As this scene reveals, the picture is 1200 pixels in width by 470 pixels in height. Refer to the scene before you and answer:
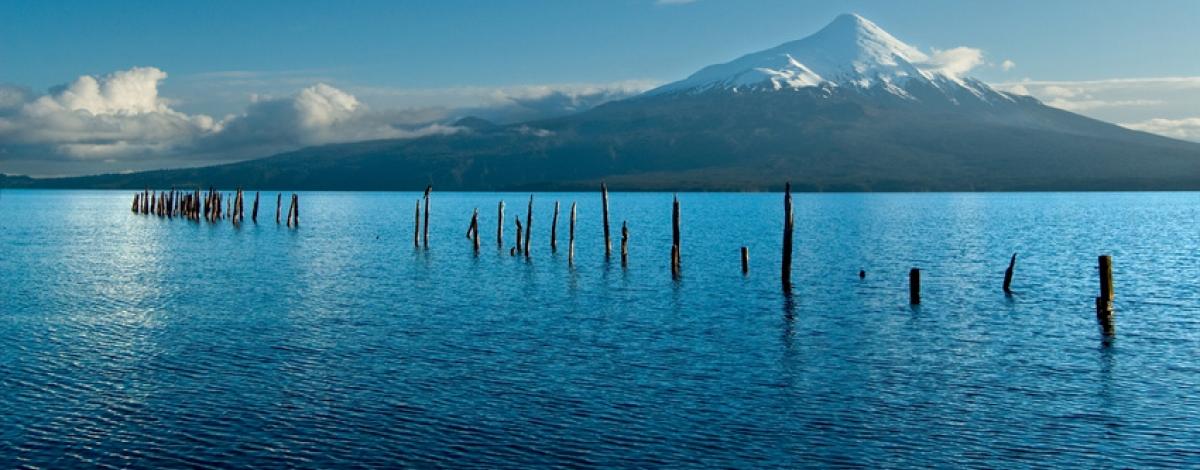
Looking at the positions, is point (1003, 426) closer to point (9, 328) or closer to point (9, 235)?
point (9, 328)

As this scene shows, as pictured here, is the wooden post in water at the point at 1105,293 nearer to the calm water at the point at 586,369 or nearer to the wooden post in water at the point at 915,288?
the calm water at the point at 586,369

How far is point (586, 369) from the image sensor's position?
22781 mm

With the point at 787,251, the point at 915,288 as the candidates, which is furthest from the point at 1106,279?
the point at 787,251

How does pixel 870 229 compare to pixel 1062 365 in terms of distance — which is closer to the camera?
pixel 1062 365

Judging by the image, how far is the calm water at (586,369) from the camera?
16.3m

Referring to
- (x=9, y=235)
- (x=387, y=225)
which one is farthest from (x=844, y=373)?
(x=387, y=225)

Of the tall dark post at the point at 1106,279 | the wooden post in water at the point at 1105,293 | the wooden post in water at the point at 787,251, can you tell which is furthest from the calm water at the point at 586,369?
the tall dark post at the point at 1106,279

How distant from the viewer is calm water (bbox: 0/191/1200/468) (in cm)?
1634

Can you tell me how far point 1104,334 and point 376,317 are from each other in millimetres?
21862

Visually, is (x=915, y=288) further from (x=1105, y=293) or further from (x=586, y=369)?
(x=586, y=369)

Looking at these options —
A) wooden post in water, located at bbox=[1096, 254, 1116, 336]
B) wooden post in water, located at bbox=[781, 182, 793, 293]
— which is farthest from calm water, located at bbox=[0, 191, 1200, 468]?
wooden post in water, located at bbox=[781, 182, 793, 293]

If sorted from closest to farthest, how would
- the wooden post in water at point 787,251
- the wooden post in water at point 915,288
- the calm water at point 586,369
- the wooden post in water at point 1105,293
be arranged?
the calm water at point 586,369 → the wooden post in water at point 1105,293 → the wooden post in water at point 915,288 → the wooden post in water at point 787,251

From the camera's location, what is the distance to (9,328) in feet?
94.3

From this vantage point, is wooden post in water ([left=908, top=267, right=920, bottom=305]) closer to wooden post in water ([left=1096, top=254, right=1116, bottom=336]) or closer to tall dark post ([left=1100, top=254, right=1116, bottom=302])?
wooden post in water ([left=1096, top=254, right=1116, bottom=336])
